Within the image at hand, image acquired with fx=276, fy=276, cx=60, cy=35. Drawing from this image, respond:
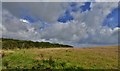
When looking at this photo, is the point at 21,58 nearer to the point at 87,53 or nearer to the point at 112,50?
the point at 87,53

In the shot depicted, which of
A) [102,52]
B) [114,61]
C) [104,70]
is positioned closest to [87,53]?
[102,52]

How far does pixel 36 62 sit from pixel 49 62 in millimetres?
1493

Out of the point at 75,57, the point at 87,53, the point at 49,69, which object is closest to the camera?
the point at 49,69

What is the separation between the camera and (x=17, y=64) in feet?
98.5

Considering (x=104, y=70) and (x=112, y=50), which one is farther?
(x=112, y=50)

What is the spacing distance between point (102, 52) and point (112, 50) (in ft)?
7.31

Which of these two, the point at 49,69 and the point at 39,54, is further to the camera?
the point at 39,54

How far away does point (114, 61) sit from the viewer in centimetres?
3041

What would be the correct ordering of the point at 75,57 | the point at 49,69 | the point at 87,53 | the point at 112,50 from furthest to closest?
the point at 112,50
the point at 87,53
the point at 75,57
the point at 49,69

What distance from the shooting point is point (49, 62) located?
29484 mm

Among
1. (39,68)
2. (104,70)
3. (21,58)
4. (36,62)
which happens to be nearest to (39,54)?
(21,58)

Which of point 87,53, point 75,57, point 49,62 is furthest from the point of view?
point 87,53

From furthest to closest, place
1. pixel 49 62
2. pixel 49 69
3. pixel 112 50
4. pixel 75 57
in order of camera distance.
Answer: pixel 112 50
pixel 75 57
pixel 49 62
pixel 49 69

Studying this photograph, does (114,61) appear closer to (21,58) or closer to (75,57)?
(75,57)
